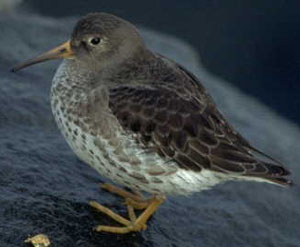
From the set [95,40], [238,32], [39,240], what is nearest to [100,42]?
[95,40]

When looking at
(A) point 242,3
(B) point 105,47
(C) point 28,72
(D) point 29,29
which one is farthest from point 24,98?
(A) point 242,3

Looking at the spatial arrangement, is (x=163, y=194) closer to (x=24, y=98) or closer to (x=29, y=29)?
(x=24, y=98)

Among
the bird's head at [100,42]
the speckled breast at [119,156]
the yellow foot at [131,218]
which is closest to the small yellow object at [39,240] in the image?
the yellow foot at [131,218]

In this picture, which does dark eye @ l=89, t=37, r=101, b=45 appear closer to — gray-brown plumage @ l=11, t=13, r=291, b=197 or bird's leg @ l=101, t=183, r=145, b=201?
gray-brown plumage @ l=11, t=13, r=291, b=197

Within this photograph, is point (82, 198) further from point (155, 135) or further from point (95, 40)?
point (95, 40)

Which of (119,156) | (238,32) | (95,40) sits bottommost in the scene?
(119,156)

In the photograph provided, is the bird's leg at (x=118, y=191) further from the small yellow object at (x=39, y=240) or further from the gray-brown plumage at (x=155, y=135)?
the small yellow object at (x=39, y=240)
